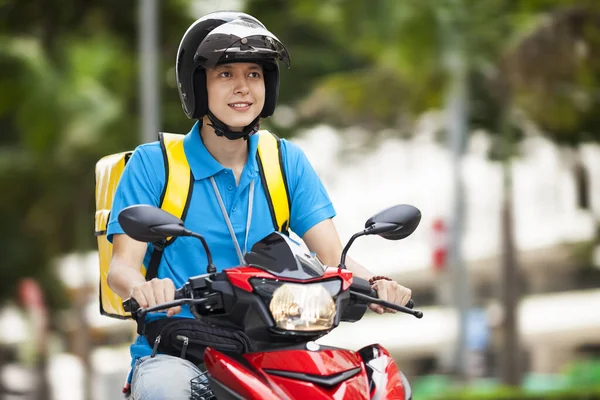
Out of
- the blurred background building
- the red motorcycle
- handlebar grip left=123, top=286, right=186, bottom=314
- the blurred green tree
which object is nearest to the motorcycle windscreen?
the red motorcycle

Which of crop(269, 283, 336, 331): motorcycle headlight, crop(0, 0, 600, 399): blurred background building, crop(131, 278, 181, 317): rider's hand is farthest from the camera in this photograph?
crop(0, 0, 600, 399): blurred background building

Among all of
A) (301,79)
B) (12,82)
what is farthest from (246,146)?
(12,82)

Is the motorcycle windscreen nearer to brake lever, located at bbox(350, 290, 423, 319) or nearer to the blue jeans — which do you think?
brake lever, located at bbox(350, 290, 423, 319)

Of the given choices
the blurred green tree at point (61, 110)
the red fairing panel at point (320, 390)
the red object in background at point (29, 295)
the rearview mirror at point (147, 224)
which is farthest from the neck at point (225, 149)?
the red object in background at point (29, 295)

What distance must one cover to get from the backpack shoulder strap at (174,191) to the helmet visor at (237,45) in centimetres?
28

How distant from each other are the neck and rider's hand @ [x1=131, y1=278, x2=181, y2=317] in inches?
25.9

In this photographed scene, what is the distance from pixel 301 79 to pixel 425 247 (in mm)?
26675

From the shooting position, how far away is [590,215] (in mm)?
21891

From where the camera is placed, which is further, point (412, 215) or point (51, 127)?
point (51, 127)

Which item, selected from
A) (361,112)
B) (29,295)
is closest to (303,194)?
(361,112)

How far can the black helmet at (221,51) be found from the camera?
11.6 feet

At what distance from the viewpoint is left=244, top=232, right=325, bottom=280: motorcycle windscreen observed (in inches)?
122

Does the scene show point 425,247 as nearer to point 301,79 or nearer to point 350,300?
point 301,79

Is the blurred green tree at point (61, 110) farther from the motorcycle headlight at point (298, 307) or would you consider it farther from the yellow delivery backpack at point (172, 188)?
the motorcycle headlight at point (298, 307)
